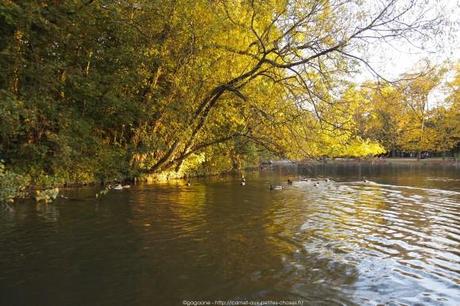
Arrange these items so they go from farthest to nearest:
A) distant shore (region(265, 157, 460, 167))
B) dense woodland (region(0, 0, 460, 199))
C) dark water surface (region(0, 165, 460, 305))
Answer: distant shore (region(265, 157, 460, 167)), dense woodland (region(0, 0, 460, 199)), dark water surface (region(0, 165, 460, 305))

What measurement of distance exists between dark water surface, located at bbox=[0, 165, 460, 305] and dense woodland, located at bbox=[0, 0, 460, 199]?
4000 mm

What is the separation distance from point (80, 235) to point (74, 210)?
5256 mm

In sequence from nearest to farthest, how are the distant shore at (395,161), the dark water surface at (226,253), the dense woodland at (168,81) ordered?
the dark water surface at (226,253), the dense woodland at (168,81), the distant shore at (395,161)

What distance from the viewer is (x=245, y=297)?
8.16 meters

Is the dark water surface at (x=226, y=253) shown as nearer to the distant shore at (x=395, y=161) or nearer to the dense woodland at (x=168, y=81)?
the dense woodland at (x=168, y=81)

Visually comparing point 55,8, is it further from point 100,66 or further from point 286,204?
point 286,204

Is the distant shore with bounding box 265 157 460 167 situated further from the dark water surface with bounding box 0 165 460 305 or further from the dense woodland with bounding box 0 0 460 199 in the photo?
the dark water surface with bounding box 0 165 460 305

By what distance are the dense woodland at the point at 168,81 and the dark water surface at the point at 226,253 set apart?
157 inches

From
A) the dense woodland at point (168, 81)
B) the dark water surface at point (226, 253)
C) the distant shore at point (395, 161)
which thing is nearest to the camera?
the dark water surface at point (226, 253)

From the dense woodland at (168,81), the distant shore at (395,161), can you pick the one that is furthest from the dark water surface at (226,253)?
the distant shore at (395,161)

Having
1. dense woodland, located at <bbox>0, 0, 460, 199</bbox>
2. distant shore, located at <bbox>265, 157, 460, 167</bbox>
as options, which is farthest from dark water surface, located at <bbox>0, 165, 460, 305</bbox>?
distant shore, located at <bbox>265, 157, 460, 167</bbox>

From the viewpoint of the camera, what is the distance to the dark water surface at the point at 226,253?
27.6ft

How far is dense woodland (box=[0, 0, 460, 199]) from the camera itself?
1883 centimetres

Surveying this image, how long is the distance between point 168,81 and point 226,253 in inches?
726
